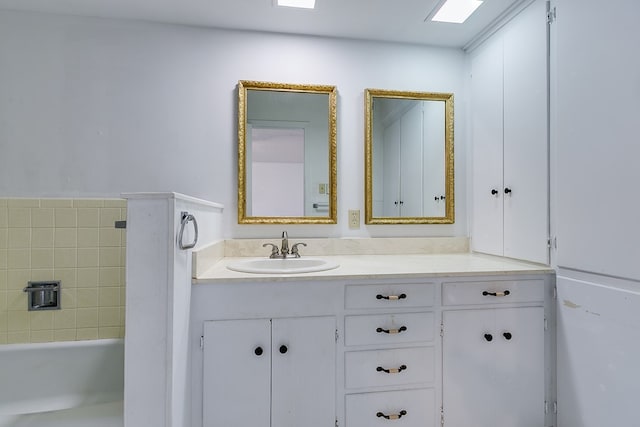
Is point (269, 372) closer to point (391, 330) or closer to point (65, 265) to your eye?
point (391, 330)

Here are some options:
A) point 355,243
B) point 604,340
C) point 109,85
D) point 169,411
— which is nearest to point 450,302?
point 604,340

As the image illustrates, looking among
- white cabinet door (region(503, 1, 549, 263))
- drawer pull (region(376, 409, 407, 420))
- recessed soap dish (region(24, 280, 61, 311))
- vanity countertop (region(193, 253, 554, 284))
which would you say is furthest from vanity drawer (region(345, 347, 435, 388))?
recessed soap dish (region(24, 280, 61, 311))

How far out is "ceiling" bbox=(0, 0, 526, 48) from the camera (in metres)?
1.67

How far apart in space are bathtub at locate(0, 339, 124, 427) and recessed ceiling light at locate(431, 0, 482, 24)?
98.3 inches

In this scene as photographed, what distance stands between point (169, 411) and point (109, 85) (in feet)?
5.63

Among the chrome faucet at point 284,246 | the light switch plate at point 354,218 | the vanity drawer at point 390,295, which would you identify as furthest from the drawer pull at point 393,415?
the light switch plate at point 354,218

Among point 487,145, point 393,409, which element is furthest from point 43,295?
point 487,145

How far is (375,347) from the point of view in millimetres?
1378

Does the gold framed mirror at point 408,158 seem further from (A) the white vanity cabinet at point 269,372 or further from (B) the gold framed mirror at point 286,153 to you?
(A) the white vanity cabinet at point 269,372

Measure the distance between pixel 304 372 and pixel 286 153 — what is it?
46.7 inches

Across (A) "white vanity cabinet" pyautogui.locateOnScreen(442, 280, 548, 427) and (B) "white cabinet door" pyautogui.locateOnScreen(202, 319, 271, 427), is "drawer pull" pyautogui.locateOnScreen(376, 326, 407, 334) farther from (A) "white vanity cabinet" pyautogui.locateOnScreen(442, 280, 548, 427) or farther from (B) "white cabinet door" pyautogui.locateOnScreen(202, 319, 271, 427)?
(B) "white cabinet door" pyautogui.locateOnScreen(202, 319, 271, 427)

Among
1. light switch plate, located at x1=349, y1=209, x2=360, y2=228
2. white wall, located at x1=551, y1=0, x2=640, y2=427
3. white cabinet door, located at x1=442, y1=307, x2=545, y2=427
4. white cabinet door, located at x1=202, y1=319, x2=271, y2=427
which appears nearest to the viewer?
white wall, located at x1=551, y1=0, x2=640, y2=427

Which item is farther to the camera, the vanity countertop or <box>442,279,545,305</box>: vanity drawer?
<box>442,279,545,305</box>: vanity drawer

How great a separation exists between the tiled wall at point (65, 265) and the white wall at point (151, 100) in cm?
10
